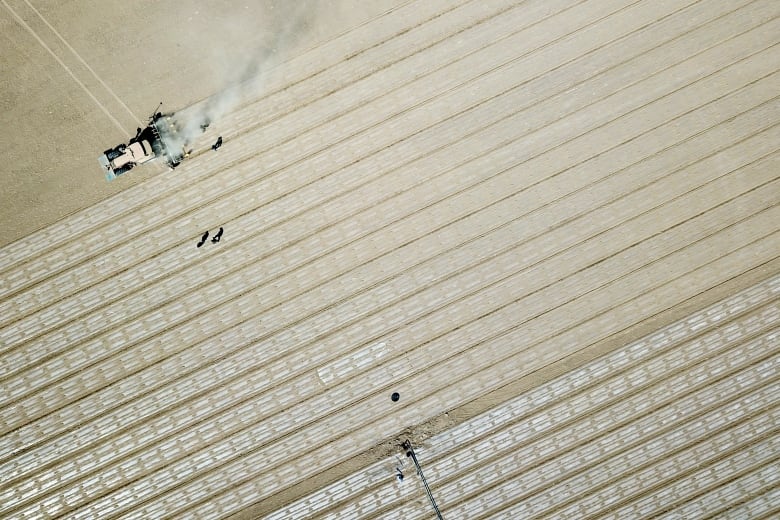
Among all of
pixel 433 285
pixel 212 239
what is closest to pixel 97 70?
pixel 212 239

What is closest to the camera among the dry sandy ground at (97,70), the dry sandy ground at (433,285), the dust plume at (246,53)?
the dry sandy ground at (433,285)

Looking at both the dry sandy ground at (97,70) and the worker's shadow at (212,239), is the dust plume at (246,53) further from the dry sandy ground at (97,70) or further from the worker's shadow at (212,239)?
the worker's shadow at (212,239)

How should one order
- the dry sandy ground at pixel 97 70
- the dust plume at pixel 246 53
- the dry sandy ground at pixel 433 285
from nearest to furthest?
the dry sandy ground at pixel 433 285 → the dry sandy ground at pixel 97 70 → the dust plume at pixel 246 53

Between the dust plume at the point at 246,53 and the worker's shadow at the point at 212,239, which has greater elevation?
the dust plume at the point at 246,53

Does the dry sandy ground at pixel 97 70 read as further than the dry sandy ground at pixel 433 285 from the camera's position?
Yes

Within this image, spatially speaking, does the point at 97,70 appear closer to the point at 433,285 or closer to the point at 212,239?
the point at 212,239

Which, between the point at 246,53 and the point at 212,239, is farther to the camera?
the point at 246,53

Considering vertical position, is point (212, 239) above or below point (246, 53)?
below

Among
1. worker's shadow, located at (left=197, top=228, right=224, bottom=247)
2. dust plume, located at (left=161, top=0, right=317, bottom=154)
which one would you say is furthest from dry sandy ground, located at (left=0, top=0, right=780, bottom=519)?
dust plume, located at (left=161, top=0, right=317, bottom=154)

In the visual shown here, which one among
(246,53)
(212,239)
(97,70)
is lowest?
(212,239)

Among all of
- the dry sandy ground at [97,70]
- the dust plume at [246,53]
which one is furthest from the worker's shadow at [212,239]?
the dust plume at [246,53]
